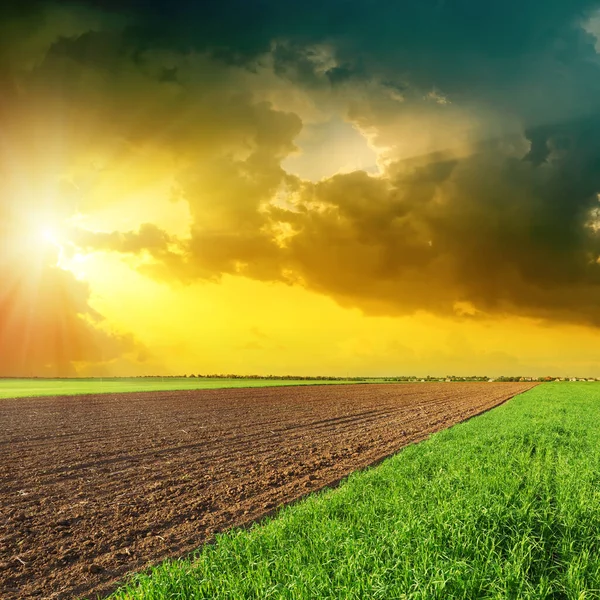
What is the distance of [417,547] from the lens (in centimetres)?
627

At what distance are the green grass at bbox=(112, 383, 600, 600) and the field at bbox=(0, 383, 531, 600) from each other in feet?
0.86

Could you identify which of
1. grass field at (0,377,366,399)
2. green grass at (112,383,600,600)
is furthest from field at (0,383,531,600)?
grass field at (0,377,366,399)

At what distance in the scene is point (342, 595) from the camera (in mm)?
5219

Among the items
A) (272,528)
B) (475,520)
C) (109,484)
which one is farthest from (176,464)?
(475,520)

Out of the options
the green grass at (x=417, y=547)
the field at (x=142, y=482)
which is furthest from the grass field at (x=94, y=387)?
the green grass at (x=417, y=547)

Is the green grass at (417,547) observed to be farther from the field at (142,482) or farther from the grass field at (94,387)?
the grass field at (94,387)

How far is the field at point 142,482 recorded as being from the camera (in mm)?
8078

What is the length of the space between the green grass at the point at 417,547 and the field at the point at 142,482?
262 millimetres

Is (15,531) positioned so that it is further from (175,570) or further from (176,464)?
(176,464)

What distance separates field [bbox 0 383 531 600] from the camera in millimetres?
8078

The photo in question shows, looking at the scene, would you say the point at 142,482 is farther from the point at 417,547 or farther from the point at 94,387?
the point at 94,387

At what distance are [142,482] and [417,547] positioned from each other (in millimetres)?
9534

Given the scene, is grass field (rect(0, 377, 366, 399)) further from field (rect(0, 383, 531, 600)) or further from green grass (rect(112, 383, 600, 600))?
green grass (rect(112, 383, 600, 600))

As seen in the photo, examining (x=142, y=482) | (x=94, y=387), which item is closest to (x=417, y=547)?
(x=142, y=482)
